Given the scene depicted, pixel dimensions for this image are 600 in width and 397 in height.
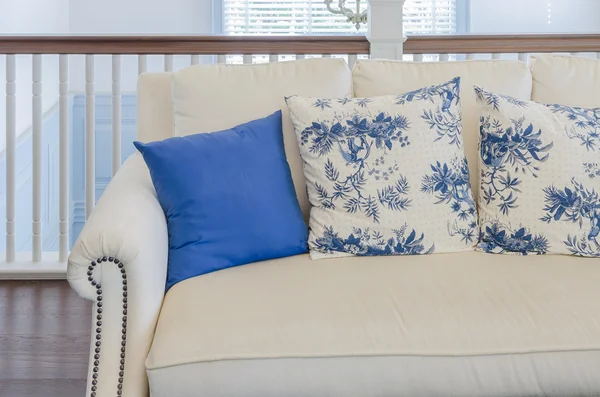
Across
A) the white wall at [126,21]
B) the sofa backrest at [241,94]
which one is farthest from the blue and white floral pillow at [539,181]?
the white wall at [126,21]

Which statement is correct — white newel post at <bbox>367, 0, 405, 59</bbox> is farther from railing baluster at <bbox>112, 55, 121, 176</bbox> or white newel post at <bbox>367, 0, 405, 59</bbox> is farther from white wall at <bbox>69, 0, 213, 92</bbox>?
white wall at <bbox>69, 0, 213, 92</bbox>

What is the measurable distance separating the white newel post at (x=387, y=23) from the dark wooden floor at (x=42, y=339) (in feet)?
4.70

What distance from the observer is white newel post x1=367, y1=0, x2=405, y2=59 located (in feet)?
9.22

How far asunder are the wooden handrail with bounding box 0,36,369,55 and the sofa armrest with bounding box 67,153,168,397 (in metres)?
1.38

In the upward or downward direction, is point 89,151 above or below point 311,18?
below

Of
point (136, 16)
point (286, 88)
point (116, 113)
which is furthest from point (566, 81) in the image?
point (136, 16)

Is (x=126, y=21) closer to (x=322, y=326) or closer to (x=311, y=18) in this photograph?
(x=311, y=18)

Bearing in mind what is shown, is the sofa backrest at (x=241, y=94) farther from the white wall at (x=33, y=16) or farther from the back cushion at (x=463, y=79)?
the white wall at (x=33, y=16)

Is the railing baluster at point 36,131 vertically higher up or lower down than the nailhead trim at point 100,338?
higher up

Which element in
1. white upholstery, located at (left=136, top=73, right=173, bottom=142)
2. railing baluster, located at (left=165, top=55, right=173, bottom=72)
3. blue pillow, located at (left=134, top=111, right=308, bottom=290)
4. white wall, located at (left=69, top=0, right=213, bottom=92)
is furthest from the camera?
white wall, located at (left=69, top=0, right=213, bottom=92)

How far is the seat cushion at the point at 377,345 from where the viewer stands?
1.50 metres

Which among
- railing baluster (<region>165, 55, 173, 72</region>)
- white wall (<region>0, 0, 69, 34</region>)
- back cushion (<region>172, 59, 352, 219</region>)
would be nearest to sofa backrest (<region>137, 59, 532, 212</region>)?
back cushion (<region>172, 59, 352, 219</region>)

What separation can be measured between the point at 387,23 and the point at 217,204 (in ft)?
4.20

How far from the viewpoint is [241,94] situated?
2127 mm
